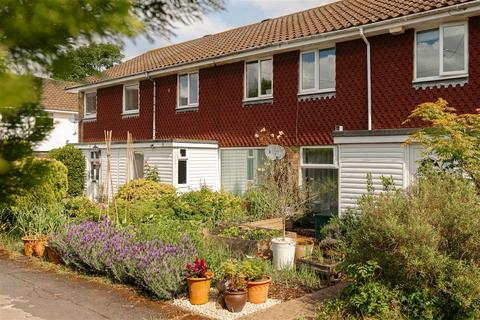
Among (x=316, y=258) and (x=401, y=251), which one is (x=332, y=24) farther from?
(x=401, y=251)

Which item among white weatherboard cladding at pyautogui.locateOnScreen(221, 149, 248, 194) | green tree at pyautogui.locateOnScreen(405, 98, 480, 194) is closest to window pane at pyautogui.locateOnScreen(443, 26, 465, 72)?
green tree at pyautogui.locateOnScreen(405, 98, 480, 194)

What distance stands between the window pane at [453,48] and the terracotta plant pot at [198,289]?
823cm

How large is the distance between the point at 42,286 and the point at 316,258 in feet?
16.3

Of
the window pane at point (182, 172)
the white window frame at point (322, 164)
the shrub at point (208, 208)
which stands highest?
the white window frame at point (322, 164)

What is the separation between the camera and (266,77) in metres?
15.5

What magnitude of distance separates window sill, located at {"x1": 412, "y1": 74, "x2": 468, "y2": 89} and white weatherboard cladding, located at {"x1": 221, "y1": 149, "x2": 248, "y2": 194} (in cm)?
647

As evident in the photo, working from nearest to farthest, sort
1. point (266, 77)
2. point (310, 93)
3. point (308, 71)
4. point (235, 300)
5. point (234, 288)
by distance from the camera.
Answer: point (235, 300), point (234, 288), point (310, 93), point (308, 71), point (266, 77)

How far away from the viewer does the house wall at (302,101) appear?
1187cm

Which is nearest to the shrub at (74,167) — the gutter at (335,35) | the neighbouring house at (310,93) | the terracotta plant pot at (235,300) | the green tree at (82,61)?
the neighbouring house at (310,93)

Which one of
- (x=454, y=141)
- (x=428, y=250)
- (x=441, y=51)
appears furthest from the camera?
(x=441, y=51)

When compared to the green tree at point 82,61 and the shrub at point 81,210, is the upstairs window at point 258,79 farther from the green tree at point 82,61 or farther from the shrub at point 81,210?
the green tree at point 82,61

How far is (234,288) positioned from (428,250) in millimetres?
2730

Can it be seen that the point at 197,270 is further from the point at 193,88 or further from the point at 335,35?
the point at 193,88

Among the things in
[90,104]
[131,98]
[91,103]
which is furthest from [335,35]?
[90,104]
